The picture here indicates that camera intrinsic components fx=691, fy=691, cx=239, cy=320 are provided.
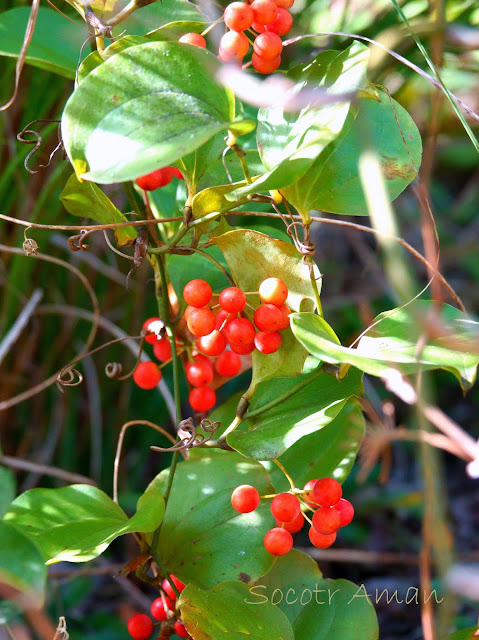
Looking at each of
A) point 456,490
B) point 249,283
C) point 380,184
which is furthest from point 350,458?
point 456,490

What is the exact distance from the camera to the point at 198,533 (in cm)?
62

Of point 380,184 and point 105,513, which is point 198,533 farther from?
point 380,184

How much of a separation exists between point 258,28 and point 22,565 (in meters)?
0.42

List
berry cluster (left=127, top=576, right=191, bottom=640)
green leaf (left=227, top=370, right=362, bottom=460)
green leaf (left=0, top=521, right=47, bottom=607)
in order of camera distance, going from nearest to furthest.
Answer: green leaf (left=0, top=521, right=47, bottom=607) < green leaf (left=227, top=370, right=362, bottom=460) < berry cluster (left=127, top=576, right=191, bottom=640)

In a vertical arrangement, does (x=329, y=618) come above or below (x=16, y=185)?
below

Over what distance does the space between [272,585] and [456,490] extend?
88cm

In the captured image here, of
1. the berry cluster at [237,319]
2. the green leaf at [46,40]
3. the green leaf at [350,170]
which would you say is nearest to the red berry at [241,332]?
the berry cluster at [237,319]

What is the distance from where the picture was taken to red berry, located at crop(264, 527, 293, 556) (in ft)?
1.81

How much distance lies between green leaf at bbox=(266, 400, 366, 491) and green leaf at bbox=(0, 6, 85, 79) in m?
0.43

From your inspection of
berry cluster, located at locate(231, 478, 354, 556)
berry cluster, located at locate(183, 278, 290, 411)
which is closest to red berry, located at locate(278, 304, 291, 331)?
berry cluster, located at locate(183, 278, 290, 411)

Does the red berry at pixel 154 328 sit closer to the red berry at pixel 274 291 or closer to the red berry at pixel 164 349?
the red berry at pixel 164 349

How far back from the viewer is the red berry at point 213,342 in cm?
57

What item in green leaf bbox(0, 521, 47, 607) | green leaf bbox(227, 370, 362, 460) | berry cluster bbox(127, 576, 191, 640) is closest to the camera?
green leaf bbox(0, 521, 47, 607)

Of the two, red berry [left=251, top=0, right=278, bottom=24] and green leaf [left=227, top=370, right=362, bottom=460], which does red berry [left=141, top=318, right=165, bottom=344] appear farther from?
red berry [left=251, top=0, right=278, bottom=24]
